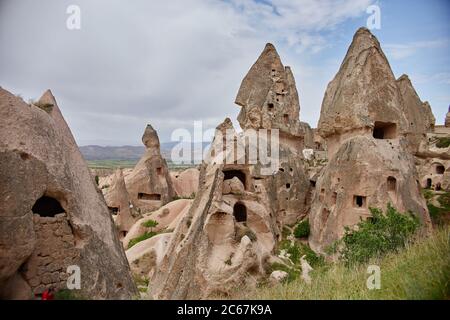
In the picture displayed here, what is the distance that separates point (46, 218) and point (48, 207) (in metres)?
0.48

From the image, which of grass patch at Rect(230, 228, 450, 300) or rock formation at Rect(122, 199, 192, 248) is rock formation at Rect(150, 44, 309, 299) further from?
rock formation at Rect(122, 199, 192, 248)

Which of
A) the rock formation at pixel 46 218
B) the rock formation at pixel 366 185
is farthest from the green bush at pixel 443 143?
the rock formation at pixel 46 218

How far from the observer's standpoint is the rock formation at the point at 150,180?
19750 millimetres

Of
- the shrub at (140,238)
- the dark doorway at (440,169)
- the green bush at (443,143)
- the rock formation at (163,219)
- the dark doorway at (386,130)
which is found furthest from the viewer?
the dark doorway at (440,169)

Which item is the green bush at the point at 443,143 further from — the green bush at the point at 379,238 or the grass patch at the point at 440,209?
the green bush at the point at 379,238

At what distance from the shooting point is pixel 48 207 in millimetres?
4562

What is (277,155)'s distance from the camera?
16422mm

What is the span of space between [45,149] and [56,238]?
119 centimetres

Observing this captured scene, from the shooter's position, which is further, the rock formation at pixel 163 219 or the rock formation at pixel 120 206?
the rock formation at pixel 120 206

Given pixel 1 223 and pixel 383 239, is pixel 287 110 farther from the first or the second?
pixel 1 223

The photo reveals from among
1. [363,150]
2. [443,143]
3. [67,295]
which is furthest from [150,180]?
[443,143]

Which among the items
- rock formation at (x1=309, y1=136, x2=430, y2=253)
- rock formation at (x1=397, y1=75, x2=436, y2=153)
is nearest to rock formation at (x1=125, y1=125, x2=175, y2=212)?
rock formation at (x1=309, y1=136, x2=430, y2=253)

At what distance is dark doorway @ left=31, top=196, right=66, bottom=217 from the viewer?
4.52 meters
